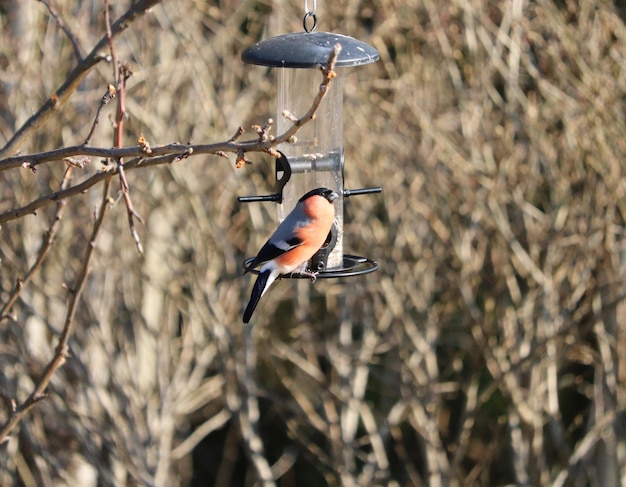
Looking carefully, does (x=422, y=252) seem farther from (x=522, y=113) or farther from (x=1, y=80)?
(x=1, y=80)

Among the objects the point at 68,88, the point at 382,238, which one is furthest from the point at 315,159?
the point at 382,238

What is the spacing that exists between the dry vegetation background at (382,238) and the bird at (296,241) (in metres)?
1.71

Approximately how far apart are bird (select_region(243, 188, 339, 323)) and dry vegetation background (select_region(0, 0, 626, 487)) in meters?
1.71

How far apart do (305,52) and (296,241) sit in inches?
25.4

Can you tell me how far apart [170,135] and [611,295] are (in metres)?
2.72

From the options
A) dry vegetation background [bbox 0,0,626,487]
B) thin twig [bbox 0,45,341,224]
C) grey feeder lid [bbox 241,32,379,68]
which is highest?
grey feeder lid [bbox 241,32,379,68]

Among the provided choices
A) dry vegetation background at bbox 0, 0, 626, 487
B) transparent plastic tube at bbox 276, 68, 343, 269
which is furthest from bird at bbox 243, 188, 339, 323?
dry vegetation background at bbox 0, 0, 626, 487

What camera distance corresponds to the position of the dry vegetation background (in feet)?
16.2

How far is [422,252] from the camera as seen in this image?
17.8 ft

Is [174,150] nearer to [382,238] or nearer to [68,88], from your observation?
[68,88]

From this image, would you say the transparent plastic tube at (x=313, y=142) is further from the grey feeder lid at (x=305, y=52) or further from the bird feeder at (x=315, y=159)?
the grey feeder lid at (x=305, y=52)

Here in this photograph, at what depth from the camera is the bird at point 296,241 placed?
3.11 metres

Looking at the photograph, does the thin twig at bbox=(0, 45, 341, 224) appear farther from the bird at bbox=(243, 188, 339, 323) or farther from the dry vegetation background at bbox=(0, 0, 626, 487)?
the dry vegetation background at bbox=(0, 0, 626, 487)

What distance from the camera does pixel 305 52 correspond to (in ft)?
9.43
